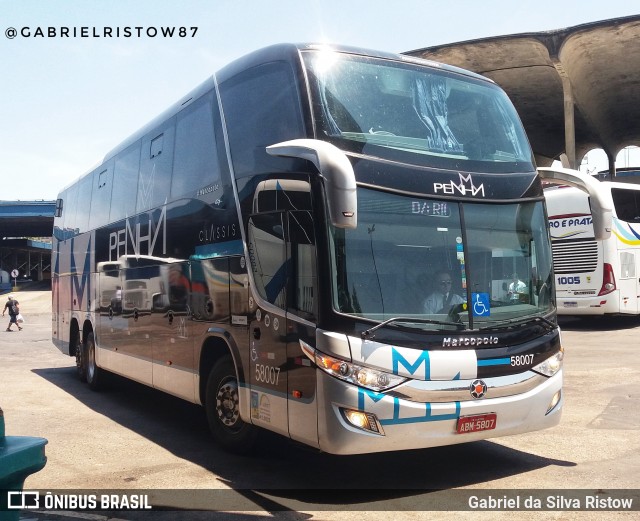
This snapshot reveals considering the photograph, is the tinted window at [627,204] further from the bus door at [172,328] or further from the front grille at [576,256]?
the bus door at [172,328]

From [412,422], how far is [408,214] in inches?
68.8

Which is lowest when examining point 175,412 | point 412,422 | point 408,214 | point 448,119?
point 175,412

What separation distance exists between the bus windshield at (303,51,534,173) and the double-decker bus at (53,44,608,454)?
2cm

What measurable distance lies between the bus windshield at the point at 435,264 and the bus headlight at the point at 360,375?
426mm

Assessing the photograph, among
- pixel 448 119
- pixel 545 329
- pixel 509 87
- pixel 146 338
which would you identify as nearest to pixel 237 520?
pixel 545 329

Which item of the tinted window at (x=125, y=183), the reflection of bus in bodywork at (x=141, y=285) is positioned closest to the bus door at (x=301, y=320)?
the reflection of bus in bodywork at (x=141, y=285)

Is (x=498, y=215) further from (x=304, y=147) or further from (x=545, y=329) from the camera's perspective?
(x=304, y=147)

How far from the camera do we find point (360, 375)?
5574mm

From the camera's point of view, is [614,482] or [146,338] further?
[146,338]

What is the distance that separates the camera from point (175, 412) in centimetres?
1009

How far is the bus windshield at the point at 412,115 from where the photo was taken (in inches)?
246

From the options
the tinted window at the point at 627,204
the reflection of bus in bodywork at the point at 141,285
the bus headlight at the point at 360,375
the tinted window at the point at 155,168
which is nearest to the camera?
the bus headlight at the point at 360,375

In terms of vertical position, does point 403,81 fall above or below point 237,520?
above

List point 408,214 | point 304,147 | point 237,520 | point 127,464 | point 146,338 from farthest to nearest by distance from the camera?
point 146,338 → point 127,464 → point 408,214 → point 304,147 → point 237,520
